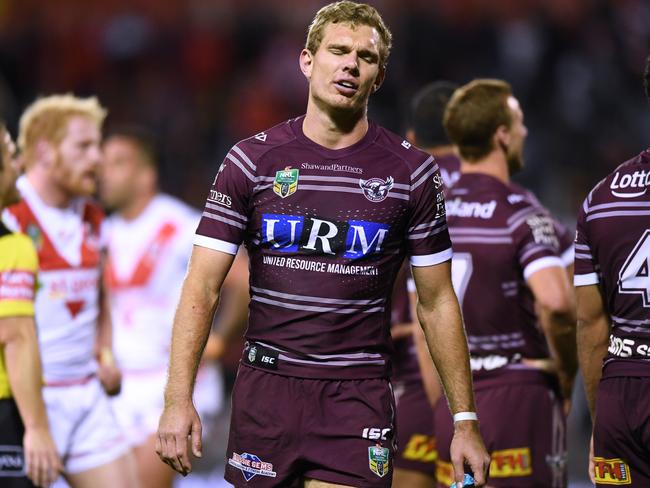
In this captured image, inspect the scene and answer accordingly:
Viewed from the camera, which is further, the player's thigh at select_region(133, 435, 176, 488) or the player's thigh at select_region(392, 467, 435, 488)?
the player's thigh at select_region(133, 435, 176, 488)

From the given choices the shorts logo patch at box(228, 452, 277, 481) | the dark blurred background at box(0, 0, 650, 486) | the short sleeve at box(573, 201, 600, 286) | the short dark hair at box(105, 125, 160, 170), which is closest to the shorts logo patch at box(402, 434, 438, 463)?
the short sleeve at box(573, 201, 600, 286)

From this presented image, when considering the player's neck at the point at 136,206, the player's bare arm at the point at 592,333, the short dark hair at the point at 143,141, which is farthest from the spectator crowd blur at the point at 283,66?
the player's bare arm at the point at 592,333

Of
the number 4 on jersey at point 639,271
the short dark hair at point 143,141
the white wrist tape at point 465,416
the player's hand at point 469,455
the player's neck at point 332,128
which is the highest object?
the short dark hair at point 143,141

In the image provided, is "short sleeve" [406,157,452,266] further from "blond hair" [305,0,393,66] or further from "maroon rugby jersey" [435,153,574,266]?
"maroon rugby jersey" [435,153,574,266]

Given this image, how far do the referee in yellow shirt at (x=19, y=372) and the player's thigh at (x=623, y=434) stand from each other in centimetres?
235

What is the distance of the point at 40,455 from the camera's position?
17.4ft

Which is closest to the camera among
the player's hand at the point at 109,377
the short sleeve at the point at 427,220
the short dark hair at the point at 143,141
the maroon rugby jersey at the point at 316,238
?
the maroon rugby jersey at the point at 316,238

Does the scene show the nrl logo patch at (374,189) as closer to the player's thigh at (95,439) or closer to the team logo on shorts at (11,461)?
the team logo on shorts at (11,461)

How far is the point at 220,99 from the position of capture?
15.5 m

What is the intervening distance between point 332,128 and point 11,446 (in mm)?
2097

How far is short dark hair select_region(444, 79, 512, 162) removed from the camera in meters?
6.00

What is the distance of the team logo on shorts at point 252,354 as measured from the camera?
4.57 metres

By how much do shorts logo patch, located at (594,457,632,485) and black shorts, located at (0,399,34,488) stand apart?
2496 mm

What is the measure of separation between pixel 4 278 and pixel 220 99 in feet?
34.2
